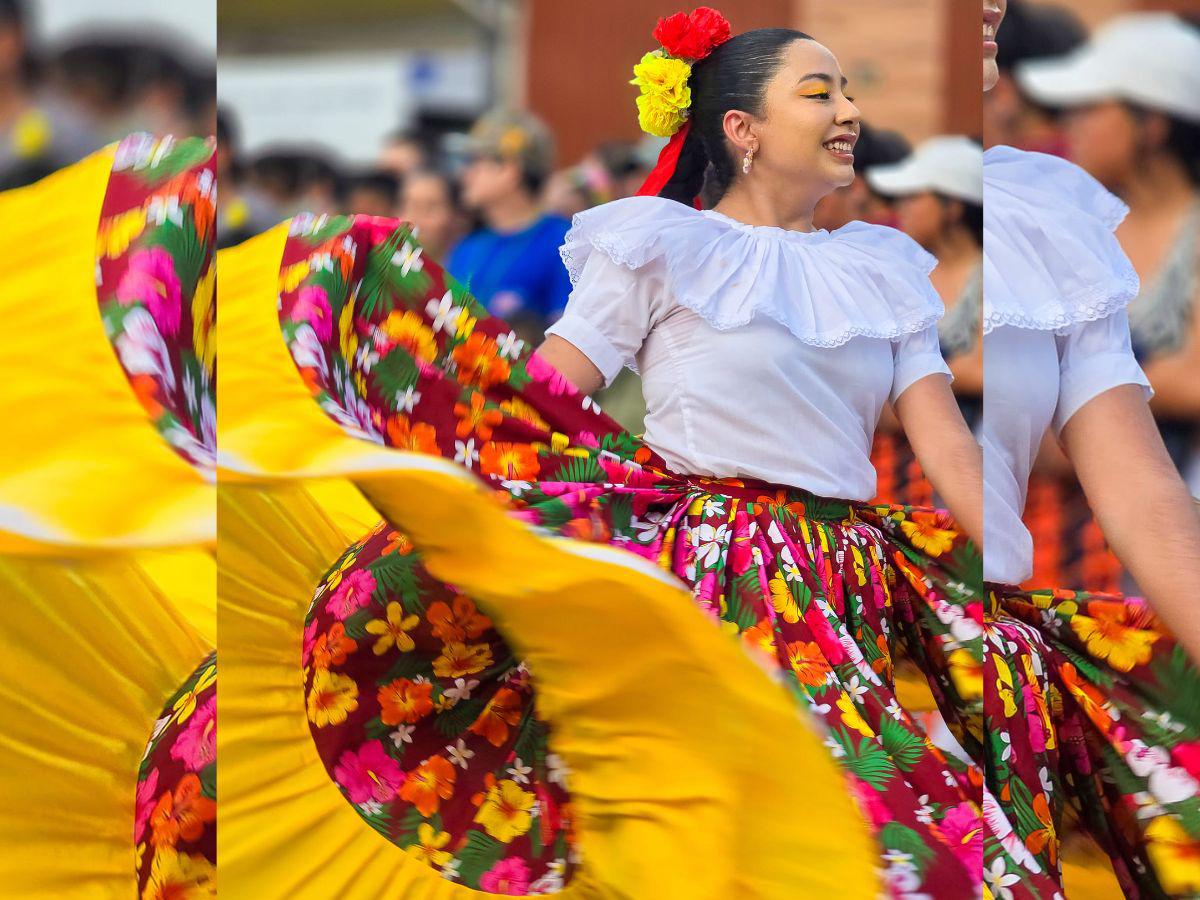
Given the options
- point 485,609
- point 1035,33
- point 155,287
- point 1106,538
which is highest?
point 1035,33

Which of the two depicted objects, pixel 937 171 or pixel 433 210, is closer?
pixel 937 171

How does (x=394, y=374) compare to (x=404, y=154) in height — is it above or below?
below

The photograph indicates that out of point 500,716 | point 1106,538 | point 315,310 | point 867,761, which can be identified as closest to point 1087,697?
point 1106,538

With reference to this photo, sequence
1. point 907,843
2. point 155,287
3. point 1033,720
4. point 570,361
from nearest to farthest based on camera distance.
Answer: point 907,843 < point 155,287 < point 1033,720 < point 570,361

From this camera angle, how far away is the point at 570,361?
1657 millimetres

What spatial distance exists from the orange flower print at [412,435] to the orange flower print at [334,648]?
22cm

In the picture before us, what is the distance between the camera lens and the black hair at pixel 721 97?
5.38 ft

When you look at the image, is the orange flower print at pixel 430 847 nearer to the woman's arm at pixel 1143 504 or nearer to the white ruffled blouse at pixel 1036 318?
the white ruffled blouse at pixel 1036 318

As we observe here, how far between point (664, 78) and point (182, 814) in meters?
1.03

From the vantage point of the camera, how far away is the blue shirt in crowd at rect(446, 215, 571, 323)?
1743 millimetres

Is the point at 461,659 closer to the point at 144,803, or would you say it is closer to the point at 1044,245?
the point at 144,803

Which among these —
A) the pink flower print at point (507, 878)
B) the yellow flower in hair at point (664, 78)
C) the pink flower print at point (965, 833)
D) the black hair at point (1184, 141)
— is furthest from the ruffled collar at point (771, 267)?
the pink flower print at point (507, 878)

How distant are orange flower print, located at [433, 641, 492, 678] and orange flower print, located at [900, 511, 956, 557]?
54cm

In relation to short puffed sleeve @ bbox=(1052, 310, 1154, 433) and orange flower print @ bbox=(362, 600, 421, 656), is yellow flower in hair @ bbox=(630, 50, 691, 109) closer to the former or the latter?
short puffed sleeve @ bbox=(1052, 310, 1154, 433)
